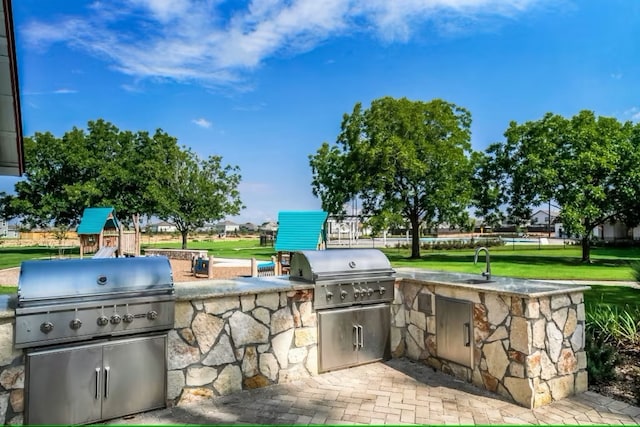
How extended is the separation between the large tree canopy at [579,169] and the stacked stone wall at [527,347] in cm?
1663

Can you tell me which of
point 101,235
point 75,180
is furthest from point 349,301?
point 75,180

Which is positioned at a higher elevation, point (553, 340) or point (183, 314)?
point (183, 314)

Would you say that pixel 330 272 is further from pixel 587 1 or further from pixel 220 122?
pixel 220 122

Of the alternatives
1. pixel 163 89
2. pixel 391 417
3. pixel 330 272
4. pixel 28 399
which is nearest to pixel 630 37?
pixel 330 272

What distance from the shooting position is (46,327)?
3.04 m

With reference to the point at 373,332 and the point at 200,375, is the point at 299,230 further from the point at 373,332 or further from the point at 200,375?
the point at 200,375

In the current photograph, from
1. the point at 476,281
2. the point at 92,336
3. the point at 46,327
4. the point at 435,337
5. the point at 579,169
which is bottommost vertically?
the point at 435,337

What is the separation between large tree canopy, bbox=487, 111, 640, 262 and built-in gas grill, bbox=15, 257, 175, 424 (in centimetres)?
1925

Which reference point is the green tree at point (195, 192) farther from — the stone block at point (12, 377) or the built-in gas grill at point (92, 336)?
the stone block at point (12, 377)

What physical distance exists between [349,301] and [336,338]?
0.43 meters

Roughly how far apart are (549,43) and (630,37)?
2346 mm

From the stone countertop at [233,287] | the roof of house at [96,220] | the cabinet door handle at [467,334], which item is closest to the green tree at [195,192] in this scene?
the roof of house at [96,220]

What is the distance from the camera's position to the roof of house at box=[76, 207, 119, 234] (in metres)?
21.5

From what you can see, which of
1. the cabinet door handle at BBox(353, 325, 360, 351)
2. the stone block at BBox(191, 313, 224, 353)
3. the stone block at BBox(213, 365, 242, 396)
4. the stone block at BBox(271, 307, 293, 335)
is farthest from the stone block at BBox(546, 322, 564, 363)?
the stone block at BBox(191, 313, 224, 353)
